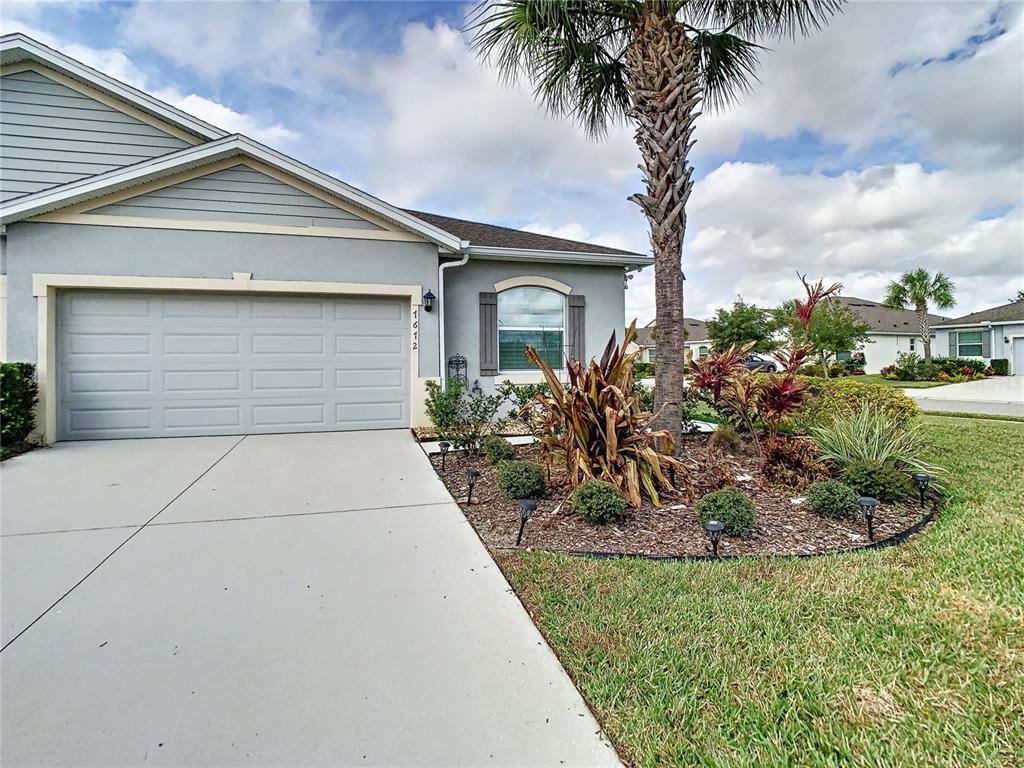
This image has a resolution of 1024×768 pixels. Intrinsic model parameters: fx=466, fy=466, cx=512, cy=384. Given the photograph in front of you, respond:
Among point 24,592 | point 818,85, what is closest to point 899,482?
point 24,592

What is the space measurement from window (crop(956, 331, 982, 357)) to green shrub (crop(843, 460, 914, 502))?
33881 mm

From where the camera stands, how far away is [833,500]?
402 cm

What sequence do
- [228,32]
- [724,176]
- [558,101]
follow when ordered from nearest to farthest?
[558,101]
[228,32]
[724,176]

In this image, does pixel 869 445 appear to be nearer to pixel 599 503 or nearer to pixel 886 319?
pixel 599 503

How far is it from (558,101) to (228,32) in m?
6.44

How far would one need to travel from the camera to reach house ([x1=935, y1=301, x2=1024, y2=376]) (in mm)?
25469

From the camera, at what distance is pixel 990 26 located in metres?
7.31

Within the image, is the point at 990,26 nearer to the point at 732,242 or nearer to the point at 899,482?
the point at 899,482

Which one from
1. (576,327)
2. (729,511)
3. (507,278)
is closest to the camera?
(729,511)

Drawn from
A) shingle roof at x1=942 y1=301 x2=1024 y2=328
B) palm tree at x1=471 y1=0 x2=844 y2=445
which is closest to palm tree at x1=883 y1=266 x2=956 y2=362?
shingle roof at x1=942 y1=301 x2=1024 y2=328

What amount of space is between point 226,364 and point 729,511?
25.0ft

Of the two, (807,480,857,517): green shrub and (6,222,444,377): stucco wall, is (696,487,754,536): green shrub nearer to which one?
(807,480,857,517): green shrub

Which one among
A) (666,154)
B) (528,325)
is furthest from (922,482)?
(528,325)

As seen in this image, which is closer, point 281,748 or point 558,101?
point 281,748
